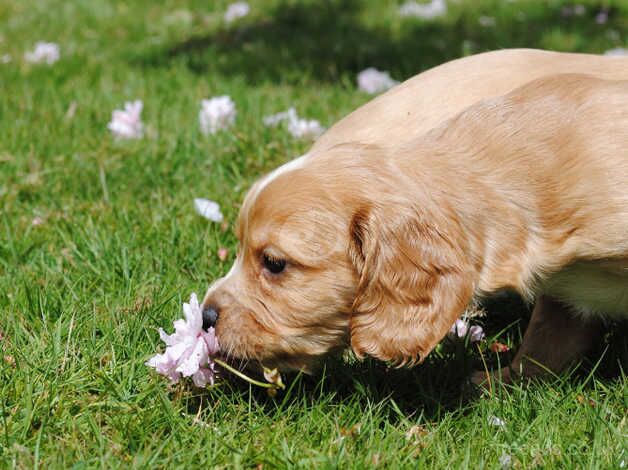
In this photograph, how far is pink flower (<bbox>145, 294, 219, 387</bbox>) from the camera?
8.84 ft

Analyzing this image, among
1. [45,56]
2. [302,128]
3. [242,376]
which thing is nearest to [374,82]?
[302,128]

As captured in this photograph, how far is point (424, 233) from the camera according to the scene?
265cm

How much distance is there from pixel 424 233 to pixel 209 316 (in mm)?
733

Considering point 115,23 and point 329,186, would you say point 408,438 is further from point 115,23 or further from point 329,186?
point 115,23

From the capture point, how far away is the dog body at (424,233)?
2664mm

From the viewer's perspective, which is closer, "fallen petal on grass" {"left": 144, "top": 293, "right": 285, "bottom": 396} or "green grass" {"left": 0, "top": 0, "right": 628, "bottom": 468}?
"green grass" {"left": 0, "top": 0, "right": 628, "bottom": 468}

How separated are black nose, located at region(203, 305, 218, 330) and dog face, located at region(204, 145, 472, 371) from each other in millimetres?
16

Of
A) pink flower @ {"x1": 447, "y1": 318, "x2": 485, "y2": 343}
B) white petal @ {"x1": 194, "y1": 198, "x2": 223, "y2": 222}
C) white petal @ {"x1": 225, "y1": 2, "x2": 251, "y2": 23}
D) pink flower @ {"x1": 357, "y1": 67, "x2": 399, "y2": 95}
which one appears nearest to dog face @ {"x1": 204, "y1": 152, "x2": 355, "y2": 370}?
pink flower @ {"x1": 447, "y1": 318, "x2": 485, "y2": 343}

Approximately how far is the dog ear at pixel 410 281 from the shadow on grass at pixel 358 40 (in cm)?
359

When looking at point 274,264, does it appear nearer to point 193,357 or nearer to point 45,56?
point 193,357

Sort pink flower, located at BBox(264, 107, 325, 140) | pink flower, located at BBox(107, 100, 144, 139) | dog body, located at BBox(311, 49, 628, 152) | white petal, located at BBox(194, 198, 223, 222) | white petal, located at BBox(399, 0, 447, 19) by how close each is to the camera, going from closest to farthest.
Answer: dog body, located at BBox(311, 49, 628, 152), white petal, located at BBox(194, 198, 223, 222), pink flower, located at BBox(264, 107, 325, 140), pink flower, located at BBox(107, 100, 144, 139), white petal, located at BBox(399, 0, 447, 19)

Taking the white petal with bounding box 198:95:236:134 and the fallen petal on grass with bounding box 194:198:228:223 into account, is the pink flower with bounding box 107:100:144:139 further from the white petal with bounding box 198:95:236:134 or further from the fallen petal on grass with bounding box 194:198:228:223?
the fallen petal on grass with bounding box 194:198:228:223

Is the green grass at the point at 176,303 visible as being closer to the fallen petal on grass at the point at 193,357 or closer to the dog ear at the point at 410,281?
the fallen petal on grass at the point at 193,357

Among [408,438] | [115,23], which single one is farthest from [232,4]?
[408,438]
